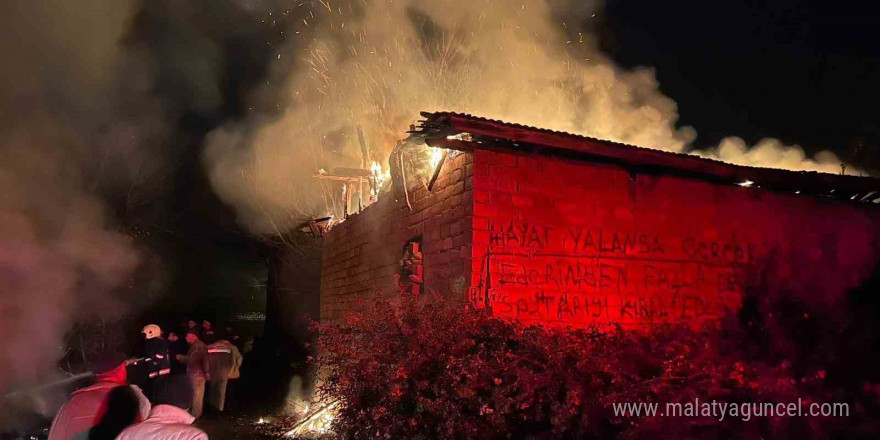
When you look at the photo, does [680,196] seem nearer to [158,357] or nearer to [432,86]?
[432,86]

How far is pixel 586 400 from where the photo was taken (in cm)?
486

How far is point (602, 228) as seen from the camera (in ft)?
24.2

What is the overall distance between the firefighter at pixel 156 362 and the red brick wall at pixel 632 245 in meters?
4.66

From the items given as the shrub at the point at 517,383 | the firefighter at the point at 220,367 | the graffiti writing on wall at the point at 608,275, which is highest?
the graffiti writing on wall at the point at 608,275

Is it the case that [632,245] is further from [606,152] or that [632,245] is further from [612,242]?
[606,152]

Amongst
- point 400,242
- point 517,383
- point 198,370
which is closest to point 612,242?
point 400,242

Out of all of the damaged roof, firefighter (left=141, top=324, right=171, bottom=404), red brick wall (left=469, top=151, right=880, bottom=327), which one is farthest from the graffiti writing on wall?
firefighter (left=141, top=324, right=171, bottom=404)

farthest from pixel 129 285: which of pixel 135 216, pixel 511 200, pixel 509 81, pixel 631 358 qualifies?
pixel 631 358

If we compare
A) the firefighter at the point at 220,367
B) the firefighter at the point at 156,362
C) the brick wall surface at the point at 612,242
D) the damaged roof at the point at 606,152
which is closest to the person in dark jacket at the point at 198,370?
the firefighter at the point at 220,367

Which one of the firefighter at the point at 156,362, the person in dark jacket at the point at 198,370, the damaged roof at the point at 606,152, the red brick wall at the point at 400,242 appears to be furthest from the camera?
the person in dark jacket at the point at 198,370

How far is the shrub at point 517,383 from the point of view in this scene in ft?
15.8

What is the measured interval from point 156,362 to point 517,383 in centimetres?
577

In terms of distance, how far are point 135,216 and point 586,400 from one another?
807 inches

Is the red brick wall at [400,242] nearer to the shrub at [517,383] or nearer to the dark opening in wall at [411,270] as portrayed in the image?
the dark opening in wall at [411,270]
